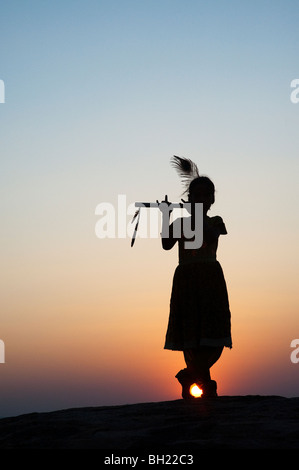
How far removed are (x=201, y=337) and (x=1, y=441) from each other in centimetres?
263

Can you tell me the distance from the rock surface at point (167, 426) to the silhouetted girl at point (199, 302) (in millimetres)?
538

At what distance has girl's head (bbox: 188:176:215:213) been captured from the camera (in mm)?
7938

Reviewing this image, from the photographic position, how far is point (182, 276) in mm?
7832

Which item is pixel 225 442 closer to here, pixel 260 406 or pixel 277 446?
pixel 277 446

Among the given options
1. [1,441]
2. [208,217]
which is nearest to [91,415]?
[1,441]

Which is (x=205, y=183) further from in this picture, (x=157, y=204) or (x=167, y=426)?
(x=167, y=426)

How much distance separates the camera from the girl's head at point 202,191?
7938mm

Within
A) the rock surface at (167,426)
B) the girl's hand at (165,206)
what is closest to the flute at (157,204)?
the girl's hand at (165,206)

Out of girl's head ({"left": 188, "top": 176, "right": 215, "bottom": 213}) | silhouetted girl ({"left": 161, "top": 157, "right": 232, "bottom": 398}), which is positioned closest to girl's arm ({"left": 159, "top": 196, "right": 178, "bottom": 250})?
silhouetted girl ({"left": 161, "top": 157, "right": 232, "bottom": 398})

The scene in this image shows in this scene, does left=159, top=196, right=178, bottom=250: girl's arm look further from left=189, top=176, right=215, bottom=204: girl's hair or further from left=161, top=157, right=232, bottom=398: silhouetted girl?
left=189, top=176, right=215, bottom=204: girl's hair

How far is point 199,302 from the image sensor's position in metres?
7.69

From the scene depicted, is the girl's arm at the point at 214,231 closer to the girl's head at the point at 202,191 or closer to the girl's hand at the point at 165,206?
the girl's head at the point at 202,191

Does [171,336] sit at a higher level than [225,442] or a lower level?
higher

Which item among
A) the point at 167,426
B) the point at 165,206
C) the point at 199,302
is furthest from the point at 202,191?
the point at 167,426
